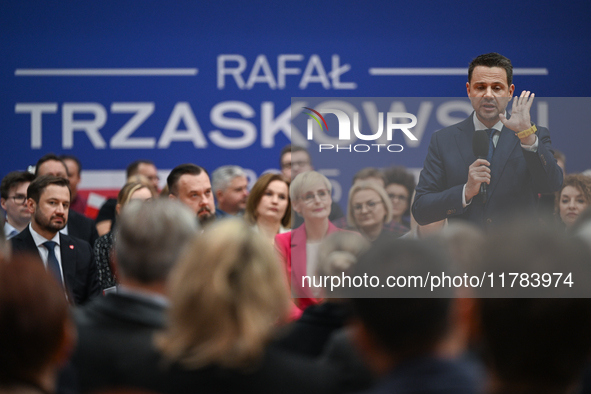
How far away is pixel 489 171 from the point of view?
1.95 meters

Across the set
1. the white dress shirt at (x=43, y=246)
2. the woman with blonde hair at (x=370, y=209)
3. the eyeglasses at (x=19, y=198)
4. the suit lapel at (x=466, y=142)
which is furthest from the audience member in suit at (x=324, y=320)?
the eyeglasses at (x=19, y=198)

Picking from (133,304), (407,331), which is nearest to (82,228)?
(133,304)

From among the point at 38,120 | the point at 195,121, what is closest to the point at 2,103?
the point at 38,120

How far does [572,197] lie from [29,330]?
5.21 ft

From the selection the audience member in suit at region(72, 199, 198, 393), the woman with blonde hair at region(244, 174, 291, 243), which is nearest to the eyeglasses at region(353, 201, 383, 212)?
the audience member in suit at region(72, 199, 198, 393)

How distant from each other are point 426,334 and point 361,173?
36.7 inches

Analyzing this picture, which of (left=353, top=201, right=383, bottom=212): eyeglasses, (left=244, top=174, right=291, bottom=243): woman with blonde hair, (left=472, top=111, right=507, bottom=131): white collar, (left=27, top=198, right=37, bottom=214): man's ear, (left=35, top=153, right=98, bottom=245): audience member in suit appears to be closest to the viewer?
(left=353, top=201, right=383, bottom=212): eyeglasses

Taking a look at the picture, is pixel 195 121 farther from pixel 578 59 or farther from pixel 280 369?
pixel 280 369

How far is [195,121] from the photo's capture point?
5078mm

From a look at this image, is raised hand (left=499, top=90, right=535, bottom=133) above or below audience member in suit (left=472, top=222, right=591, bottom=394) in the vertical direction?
above

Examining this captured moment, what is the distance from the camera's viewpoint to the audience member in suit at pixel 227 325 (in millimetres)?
1130

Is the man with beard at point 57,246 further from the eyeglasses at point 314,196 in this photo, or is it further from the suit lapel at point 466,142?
the suit lapel at point 466,142

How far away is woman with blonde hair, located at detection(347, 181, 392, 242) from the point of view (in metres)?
1.87

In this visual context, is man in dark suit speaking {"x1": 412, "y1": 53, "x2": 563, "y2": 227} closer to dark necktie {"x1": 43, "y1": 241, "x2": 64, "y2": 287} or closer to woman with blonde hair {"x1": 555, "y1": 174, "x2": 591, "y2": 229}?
woman with blonde hair {"x1": 555, "y1": 174, "x2": 591, "y2": 229}
